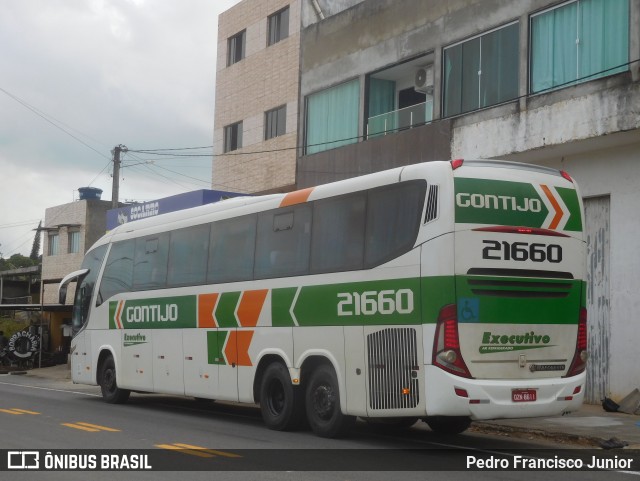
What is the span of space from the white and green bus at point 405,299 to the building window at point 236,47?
21.1 metres

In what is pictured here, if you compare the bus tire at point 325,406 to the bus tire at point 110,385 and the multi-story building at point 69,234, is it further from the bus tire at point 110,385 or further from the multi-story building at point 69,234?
the multi-story building at point 69,234

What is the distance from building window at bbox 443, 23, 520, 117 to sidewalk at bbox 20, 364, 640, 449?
735 cm

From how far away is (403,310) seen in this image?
12.0m

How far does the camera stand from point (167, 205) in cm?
3266

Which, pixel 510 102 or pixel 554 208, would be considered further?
pixel 510 102

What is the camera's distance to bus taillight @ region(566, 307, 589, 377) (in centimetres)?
1233

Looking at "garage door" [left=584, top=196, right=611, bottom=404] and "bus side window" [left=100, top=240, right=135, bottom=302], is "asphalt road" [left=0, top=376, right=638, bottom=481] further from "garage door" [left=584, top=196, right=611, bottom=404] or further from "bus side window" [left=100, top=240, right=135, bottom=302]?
"garage door" [left=584, top=196, right=611, bottom=404]

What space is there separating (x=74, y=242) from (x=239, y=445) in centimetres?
4526

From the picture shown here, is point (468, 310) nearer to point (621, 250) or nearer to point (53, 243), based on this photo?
point (621, 250)

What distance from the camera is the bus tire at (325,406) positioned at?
43.2 ft

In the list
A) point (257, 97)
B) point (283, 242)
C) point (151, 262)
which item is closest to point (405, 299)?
point (283, 242)

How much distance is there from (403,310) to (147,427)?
4.93 m

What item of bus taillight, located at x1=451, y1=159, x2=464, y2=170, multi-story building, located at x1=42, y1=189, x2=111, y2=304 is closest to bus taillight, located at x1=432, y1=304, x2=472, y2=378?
bus taillight, located at x1=451, y1=159, x2=464, y2=170

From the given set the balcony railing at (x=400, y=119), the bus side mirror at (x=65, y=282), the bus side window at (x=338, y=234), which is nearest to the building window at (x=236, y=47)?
the balcony railing at (x=400, y=119)
